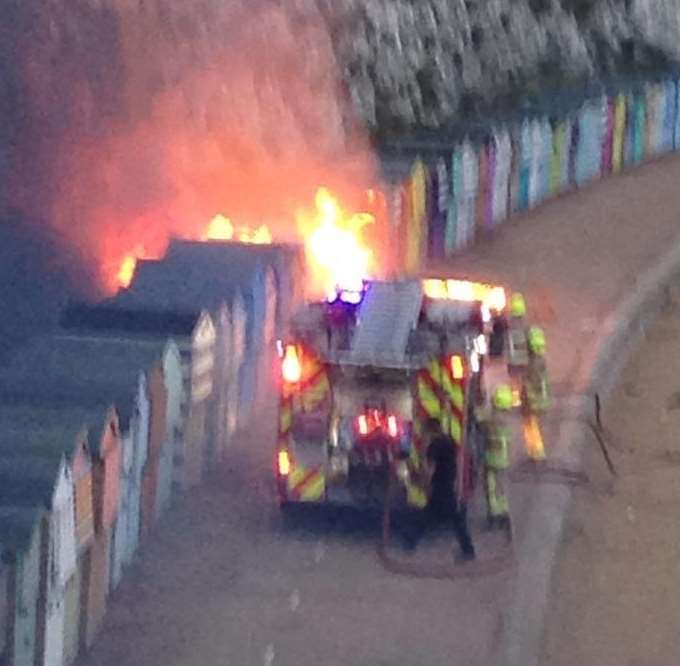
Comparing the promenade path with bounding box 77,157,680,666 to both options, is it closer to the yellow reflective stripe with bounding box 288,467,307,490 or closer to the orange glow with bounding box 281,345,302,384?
the yellow reflective stripe with bounding box 288,467,307,490

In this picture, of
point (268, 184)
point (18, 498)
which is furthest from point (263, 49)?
point (18, 498)

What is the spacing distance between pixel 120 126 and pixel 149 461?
7.48 metres

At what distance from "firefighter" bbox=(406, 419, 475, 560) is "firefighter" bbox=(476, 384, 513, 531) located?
0.24 metres

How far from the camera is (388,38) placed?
25.5m

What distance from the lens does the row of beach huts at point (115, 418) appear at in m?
8.83

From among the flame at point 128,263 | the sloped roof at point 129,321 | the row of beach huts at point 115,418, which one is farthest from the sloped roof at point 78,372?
the flame at point 128,263

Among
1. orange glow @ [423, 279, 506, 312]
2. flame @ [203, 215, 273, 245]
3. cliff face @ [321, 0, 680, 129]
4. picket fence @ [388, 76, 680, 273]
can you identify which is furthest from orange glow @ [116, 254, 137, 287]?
cliff face @ [321, 0, 680, 129]

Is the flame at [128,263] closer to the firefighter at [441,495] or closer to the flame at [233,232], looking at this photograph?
the flame at [233,232]

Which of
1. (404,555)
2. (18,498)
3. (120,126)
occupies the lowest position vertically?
(404,555)

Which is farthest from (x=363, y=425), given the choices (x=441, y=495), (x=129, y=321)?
(x=129, y=321)

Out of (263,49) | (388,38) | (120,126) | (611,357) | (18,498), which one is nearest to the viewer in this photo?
(18,498)

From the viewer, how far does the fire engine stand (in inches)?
443

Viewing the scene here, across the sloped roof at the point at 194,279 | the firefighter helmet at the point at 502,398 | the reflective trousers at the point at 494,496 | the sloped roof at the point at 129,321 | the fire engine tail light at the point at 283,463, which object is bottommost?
the reflective trousers at the point at 494,496

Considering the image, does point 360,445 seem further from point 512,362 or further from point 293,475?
point 512,362
